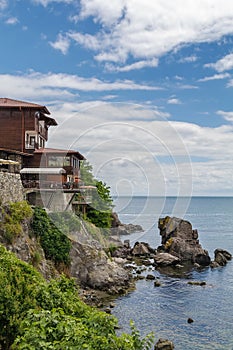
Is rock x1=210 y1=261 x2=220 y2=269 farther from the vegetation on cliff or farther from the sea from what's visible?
the vegetation on cliff

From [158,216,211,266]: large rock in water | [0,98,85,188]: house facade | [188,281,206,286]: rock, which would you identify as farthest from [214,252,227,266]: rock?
[0,98,85,188]: house facade

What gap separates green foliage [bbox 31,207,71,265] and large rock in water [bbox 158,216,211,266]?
3006cm

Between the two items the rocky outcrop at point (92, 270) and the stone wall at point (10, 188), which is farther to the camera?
the rocky outcrop at point (92, 270)

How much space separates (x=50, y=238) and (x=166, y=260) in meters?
27.7

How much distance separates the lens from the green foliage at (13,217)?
3603 centimetres

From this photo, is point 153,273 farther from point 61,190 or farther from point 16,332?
point 16,332

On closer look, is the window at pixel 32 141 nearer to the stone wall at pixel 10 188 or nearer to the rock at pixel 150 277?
the stone wall at pixel 10 188

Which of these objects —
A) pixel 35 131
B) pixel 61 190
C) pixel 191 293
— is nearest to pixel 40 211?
pixel 61 190

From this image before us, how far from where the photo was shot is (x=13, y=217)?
38.2 m

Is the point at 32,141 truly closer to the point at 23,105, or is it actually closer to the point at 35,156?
the point at 35,156

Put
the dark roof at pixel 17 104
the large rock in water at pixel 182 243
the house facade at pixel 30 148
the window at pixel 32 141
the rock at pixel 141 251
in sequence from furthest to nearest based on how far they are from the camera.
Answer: the rock at pixel 141 251 → the large rock in water at pixel 182 243 → the window at pixel 32 141 → the dark roof at pixel 17 104 → the house facade at pixel 30 148

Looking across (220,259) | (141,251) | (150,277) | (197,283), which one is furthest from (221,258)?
(150,277)

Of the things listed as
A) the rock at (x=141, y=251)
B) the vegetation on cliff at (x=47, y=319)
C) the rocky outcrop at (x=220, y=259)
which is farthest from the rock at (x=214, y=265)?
the vegetation on cliff at (x=47, y=319)

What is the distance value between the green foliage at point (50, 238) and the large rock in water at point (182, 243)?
30.1 m
